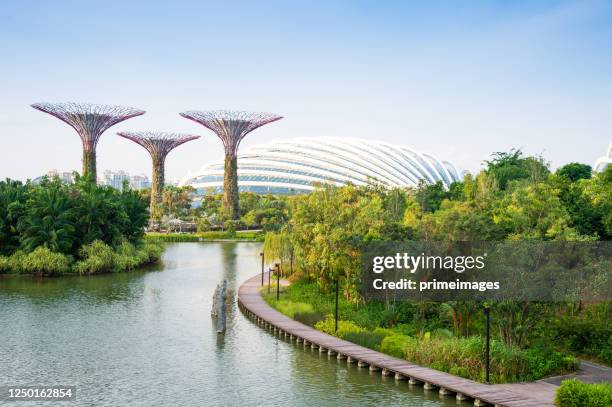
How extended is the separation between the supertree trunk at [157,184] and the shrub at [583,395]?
91411 millimetres

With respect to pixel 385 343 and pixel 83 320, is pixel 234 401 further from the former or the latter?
pixel 83 320

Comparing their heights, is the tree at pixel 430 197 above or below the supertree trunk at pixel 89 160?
below

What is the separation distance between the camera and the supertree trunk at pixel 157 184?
106 m

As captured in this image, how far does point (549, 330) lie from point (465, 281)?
Answer: 12.8 feet

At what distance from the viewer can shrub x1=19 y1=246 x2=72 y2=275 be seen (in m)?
50.6

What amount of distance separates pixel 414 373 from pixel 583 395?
6068mm

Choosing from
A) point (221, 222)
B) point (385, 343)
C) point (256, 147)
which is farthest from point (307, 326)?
point (256, 147)

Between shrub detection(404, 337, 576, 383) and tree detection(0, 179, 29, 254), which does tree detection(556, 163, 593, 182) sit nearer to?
tree detection(0, 179, 29, 254)

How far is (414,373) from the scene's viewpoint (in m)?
23.5

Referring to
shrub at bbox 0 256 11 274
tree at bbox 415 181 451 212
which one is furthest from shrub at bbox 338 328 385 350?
tree at bbox 415 181 451 212

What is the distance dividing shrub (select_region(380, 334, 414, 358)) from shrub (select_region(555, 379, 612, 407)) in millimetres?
7468

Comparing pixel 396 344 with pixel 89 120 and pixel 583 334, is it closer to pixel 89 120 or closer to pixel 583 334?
pixel 583 334

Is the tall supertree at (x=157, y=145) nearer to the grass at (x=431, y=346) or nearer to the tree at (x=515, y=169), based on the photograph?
the tree at (x=515, y=169)

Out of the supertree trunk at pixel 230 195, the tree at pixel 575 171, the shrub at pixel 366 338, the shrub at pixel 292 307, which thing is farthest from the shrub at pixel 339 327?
the supertree trunk at pixel 230 195
